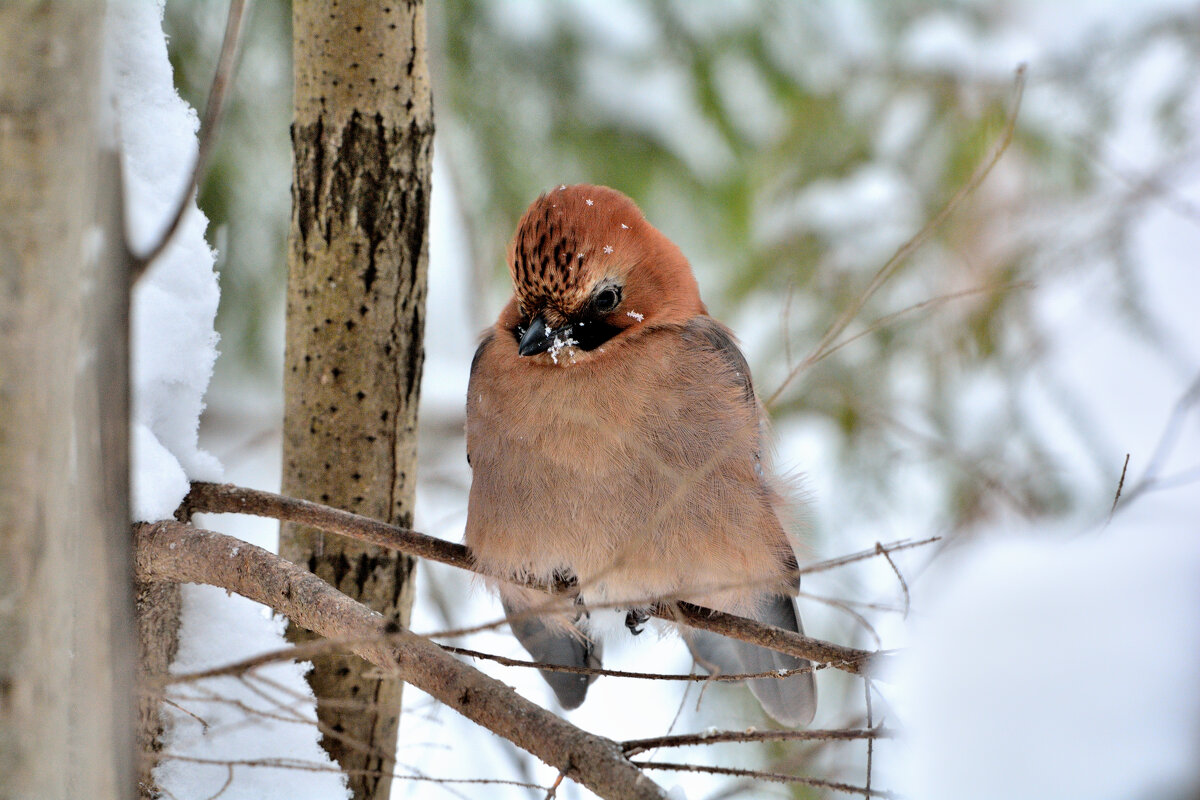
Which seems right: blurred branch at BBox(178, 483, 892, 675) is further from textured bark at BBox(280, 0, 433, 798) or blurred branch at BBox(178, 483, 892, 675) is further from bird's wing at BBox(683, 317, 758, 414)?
bird's wing at BBox(683, 317, 758, 414)

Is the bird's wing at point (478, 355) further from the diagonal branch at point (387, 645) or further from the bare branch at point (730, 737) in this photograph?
the bare branch at point (730, 737)

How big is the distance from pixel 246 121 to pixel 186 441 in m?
1.61

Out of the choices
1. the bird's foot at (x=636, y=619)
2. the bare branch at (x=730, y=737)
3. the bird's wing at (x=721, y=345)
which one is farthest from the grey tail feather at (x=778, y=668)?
the bare branch at (x=730, y=737)

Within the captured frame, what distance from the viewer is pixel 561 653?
2.72 metres

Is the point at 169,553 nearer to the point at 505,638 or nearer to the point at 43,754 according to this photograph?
the point at 43,754

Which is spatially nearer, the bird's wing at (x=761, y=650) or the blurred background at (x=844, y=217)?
the bird's wing at (x=761, y=650)

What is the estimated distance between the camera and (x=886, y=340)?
3.32 meters

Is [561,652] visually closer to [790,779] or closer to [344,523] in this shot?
[344,523]

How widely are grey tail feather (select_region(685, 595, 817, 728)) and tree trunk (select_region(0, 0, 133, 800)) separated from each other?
1883 millimetres

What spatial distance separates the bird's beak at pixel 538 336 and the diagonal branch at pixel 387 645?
86cm

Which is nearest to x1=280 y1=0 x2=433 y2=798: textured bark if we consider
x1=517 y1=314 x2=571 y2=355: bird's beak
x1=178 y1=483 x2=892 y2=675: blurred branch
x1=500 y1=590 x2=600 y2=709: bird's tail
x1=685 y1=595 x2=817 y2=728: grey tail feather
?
x1=517 y1=314 x2=571 y2=355: bird's beak

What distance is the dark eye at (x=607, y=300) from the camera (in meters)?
2.27

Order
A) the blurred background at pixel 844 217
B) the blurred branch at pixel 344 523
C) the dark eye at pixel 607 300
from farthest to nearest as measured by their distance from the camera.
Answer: the blurred background at pixel 844 217
the dark eye at pixel 607 300
the blurred branch at pixel 344 523

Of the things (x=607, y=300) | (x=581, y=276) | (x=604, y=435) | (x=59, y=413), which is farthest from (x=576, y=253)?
(x=59, y=413)
